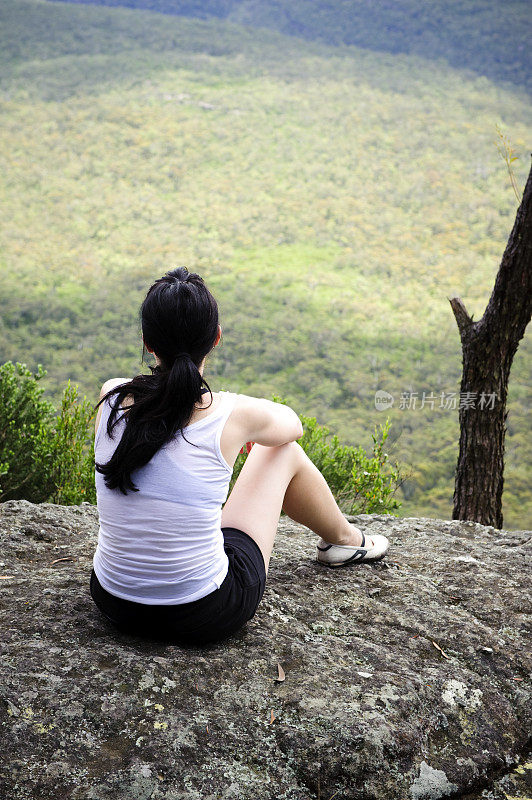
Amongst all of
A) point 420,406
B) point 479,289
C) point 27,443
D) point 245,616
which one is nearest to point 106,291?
point 420,406

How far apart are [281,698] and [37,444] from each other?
8.26 ft

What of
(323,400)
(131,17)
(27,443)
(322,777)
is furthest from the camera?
(131,17)

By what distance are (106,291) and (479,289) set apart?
14.8 m

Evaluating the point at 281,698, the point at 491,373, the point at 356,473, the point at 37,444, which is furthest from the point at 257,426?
the point at 356,473

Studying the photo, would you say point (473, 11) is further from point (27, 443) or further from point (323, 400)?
point (27, 443)

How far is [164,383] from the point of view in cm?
129

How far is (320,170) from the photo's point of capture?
107 ft

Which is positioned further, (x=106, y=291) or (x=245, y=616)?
(x=106, y=291)

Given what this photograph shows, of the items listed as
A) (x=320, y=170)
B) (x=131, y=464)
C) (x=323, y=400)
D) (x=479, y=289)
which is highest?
(x=320, y=170)

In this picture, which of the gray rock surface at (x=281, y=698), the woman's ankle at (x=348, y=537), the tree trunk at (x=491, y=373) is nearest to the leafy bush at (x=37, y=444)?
the gray rock surface at (x=281, y=698)

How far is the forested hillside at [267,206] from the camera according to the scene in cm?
2031

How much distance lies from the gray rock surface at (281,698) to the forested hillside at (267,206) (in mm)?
11107

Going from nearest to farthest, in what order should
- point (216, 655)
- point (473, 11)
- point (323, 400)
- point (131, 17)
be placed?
point (216, 655) < point (323, 400) < point (131, 17) < point (473, 11)

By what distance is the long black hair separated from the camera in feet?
4.18
